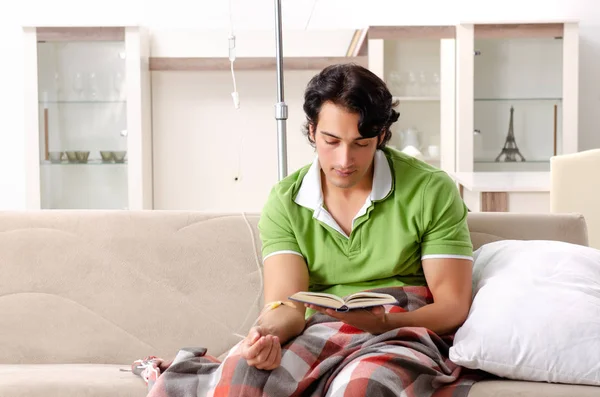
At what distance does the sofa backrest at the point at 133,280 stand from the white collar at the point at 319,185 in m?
0.32

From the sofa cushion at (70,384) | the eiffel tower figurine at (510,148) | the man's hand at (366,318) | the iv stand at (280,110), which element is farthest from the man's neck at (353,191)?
the eiffel tower figurine at (510,148)

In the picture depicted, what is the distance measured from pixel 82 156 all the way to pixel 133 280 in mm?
2809

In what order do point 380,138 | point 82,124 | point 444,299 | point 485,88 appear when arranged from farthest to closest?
point 82,124 → point 485,88 → point 380,138 → point 444,299

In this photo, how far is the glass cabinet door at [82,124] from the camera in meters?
4.69

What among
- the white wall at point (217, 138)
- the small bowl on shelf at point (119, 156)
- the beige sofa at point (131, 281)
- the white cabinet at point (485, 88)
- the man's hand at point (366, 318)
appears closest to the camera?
the man's hand at point (366, 318)

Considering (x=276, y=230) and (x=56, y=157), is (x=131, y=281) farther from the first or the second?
(x=56, y=157)

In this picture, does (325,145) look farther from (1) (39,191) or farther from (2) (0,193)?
(2) (0,193)

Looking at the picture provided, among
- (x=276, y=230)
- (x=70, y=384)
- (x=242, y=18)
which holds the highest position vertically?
→ (x=242, y=18)

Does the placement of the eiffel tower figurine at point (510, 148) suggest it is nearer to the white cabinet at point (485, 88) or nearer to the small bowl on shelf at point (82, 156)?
the white cabinet at point (485, 88)

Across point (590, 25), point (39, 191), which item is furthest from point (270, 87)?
point (590, 25)

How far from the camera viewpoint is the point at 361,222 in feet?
5.98

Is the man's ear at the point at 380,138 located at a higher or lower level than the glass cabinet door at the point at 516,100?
lower

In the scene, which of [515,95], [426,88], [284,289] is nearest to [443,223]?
[284,289]

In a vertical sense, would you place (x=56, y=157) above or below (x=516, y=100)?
below
